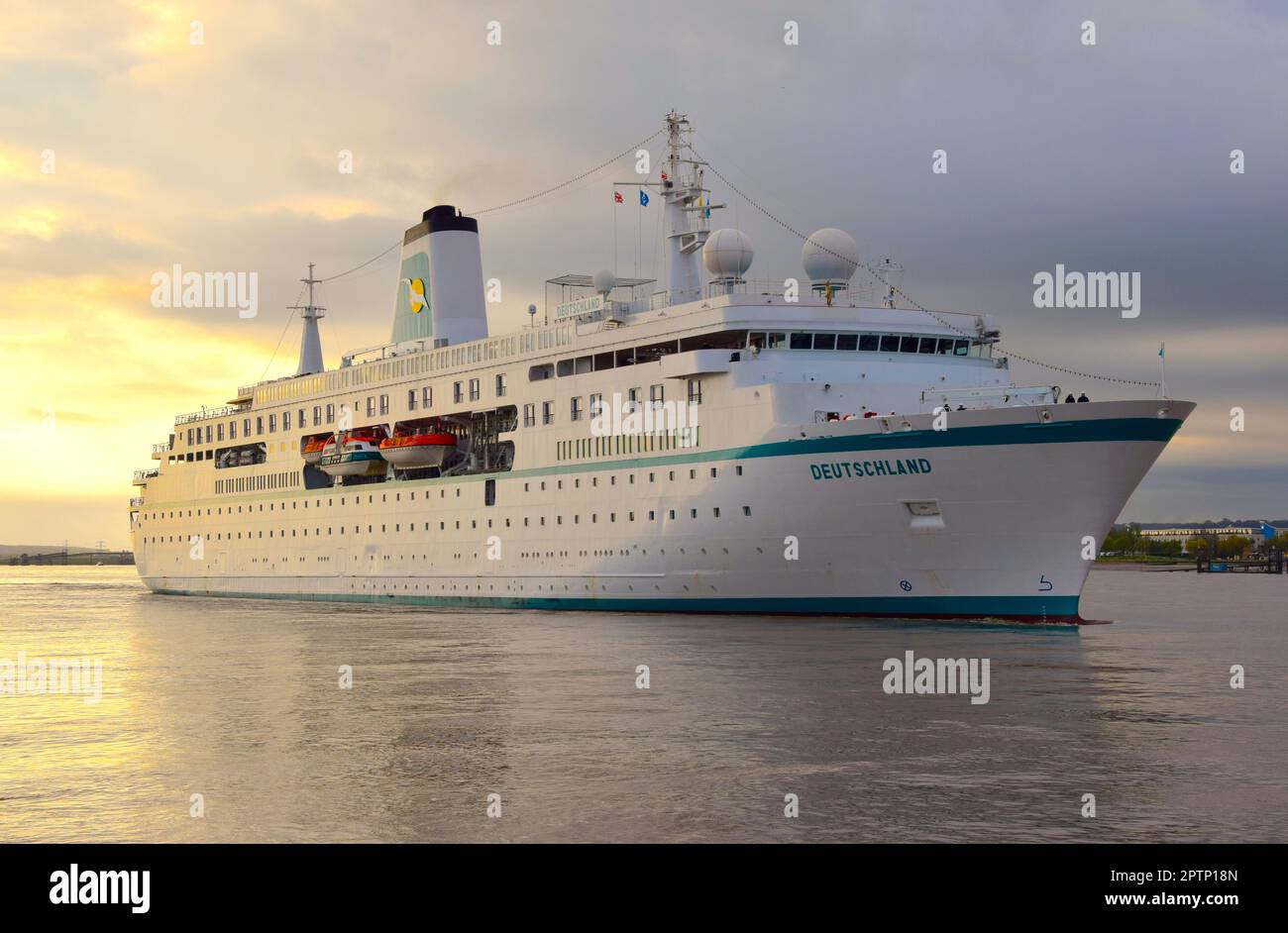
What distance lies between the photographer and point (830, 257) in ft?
144

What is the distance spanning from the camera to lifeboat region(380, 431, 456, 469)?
5622 centimetres

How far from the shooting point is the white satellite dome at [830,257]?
144ft

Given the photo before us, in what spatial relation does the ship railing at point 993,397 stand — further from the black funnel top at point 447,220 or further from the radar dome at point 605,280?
the black funnel top at point 447,220

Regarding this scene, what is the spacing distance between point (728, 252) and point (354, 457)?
23.6 m

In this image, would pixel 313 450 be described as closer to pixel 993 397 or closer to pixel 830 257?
pixel 830 257

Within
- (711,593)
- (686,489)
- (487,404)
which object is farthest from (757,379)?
(487,404)

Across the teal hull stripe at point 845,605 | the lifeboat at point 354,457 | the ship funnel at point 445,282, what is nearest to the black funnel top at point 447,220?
the ship funnel at point 445,282

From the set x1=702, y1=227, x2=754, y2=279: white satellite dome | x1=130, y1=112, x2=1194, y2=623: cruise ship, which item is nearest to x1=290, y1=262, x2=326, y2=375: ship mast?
x1=130, y1=112, x2=1194, y2=623: cruise ship

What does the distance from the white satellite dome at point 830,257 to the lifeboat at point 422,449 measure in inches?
761

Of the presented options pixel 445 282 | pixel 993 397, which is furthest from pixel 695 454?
pixel 445 282

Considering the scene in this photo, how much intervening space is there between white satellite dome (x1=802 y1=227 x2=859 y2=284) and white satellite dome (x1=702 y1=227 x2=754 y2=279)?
7.16 feet

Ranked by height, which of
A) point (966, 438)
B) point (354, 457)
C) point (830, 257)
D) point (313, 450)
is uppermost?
point (830, 257)
